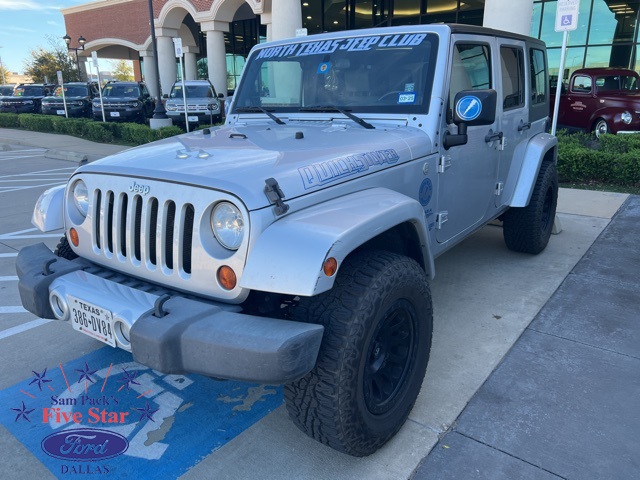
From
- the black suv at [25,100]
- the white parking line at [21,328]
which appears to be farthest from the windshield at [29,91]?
the white parking line at [21,328]

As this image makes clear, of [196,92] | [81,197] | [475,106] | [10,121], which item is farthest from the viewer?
[10,121]

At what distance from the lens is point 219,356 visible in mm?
1834

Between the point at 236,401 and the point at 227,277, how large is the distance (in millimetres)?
1056

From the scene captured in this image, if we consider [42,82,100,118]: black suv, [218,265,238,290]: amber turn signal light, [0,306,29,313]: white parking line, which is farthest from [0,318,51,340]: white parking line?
[42,82,100,118]: black suv

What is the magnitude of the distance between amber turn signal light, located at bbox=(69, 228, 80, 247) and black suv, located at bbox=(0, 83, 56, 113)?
25201 millimetres

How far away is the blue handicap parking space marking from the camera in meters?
2.37

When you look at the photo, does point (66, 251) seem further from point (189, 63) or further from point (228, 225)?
point (189, 63)

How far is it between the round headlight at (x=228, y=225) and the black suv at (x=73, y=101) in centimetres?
2154

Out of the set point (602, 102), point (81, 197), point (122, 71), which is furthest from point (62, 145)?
point (122, 71)

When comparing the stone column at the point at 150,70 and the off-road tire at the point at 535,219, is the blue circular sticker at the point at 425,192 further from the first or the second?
the stone column at the point at 150,70

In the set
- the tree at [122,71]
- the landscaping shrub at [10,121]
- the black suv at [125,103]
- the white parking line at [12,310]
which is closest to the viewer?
the white parking line at [12,310]

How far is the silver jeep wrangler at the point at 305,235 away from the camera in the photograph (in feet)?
6.23

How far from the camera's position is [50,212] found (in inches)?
110

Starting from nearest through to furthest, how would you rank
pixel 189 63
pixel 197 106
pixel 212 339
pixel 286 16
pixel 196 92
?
pixel 212 339 → pixel 286 16 → pixel 197 106 → pixel 196 92 → pixel 189 63
